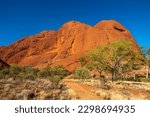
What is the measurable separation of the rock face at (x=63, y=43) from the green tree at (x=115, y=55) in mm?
54573

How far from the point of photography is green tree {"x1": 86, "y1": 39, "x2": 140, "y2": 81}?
42.2 meters

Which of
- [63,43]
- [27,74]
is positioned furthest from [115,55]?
[63,43]

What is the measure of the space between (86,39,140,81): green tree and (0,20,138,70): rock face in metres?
54.6

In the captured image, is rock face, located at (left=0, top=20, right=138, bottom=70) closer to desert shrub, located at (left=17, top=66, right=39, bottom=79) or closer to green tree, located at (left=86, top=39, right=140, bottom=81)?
desert shrub, located at (left=17, top=66, right=39, bottom=79)

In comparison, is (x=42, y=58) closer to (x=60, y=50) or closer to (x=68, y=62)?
(x=60, y=50)

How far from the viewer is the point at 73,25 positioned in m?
132

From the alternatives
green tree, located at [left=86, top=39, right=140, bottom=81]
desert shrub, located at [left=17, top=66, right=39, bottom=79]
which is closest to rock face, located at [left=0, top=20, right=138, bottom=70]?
desert shrub, located at [left=17, top=66, right=39, bottom=79]

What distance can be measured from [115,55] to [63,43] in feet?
293

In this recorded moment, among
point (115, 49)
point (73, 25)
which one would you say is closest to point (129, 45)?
point (115, 49)

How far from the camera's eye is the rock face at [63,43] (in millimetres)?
115375

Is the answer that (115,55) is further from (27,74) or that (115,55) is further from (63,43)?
(63,43)

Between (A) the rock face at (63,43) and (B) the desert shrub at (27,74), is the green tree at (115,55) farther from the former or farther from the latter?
(A) the rock face at (63,43)

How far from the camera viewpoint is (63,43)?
130000 millimetres

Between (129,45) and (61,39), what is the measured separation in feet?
301
